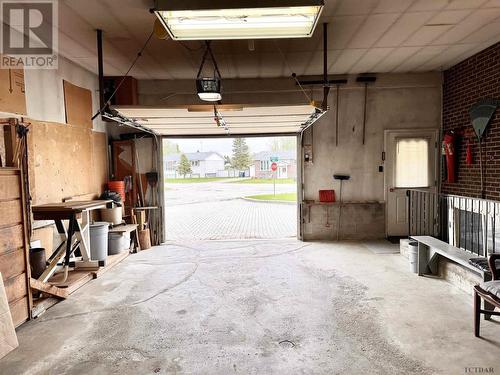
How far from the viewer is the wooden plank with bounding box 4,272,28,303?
11.1 feet

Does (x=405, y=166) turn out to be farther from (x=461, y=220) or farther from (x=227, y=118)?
(x=227, y=118)

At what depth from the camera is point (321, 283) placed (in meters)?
4.70

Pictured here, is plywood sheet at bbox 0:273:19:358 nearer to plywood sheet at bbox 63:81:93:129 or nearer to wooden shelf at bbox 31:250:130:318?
wooden shelf at bbox 31:250:130:318

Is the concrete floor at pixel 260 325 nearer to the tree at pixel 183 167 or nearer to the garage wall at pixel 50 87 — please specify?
the garage wall at pixel 50 87

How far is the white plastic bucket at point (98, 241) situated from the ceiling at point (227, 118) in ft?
5.77

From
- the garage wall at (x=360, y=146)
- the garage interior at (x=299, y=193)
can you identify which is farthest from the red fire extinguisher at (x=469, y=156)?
the garage wall at (x=360, y=146)

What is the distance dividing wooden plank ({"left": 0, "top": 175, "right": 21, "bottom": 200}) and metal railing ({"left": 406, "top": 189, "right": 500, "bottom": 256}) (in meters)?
5.24

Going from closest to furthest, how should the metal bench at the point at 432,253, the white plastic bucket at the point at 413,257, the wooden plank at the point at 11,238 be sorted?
the wooden plank at the point at 11,238
the metal bench at the point at 432,253
the white plastic bucket at the point at 413,257

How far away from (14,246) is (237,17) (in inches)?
124

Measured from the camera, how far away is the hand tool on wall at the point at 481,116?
17.7 feet

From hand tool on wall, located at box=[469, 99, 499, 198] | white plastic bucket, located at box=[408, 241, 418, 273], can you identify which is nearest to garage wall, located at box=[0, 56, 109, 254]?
white plastic bucket, located at box=[408, 241, 418, 273]

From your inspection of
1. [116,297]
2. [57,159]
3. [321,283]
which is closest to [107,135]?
[57,159]

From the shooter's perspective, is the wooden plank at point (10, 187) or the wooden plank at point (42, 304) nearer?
the wooden plank at point (10, 187)

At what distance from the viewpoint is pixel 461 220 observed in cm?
536
